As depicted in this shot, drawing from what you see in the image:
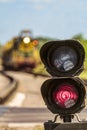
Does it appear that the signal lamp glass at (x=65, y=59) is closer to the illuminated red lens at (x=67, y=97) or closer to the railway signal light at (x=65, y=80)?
the railway signal light at (x=65, y=80)

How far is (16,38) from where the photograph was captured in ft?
275

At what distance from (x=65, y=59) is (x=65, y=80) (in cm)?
22

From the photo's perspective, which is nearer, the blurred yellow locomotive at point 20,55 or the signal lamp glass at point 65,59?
the signal lamp glass at point 65,59

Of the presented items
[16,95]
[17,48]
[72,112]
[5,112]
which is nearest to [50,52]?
[72,112]

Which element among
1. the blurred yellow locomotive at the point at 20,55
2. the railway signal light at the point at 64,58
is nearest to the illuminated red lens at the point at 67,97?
the railway signal light at the point at 64,58

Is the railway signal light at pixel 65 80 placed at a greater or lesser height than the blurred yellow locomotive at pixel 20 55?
lesser

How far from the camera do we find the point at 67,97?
632 cm

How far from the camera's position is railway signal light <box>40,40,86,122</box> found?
6.27m

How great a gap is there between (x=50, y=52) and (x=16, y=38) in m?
77.5

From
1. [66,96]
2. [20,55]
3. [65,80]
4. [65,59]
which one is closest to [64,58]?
[65,59]

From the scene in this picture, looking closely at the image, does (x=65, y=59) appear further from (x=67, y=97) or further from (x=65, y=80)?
(x=67, y=97)

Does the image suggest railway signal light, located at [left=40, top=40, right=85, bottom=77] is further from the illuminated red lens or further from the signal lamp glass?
the illuminated red lens

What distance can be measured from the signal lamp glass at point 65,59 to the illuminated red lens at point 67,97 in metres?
0.20

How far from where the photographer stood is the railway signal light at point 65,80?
20.6ft
